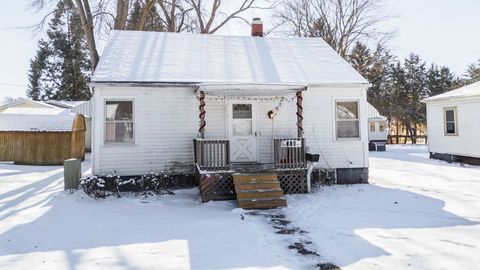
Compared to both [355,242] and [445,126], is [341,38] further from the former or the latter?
[355,242]

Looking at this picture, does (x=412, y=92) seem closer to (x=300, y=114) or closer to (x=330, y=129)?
(x=330, y=129)

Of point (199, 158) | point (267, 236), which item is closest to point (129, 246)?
point (267, 236)

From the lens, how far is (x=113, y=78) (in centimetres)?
966

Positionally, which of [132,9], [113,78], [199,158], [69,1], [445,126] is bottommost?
[199,158]

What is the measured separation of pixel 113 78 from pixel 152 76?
110 centimetres

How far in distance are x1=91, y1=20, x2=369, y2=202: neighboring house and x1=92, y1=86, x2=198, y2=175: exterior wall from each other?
0.03m

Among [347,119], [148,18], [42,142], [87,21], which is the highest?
[148,18]

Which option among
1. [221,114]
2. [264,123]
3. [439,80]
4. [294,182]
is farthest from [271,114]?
[439,80]

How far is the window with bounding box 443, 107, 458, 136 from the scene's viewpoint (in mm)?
15816

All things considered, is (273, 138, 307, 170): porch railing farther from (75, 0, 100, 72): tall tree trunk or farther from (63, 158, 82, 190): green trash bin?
(75, 0, 100, 72): tall tree trunk

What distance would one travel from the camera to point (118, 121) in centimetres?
991

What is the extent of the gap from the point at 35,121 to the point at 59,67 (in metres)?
21.8

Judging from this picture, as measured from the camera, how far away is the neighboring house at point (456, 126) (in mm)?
14750

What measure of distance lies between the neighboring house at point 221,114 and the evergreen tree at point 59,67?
88.4ft
